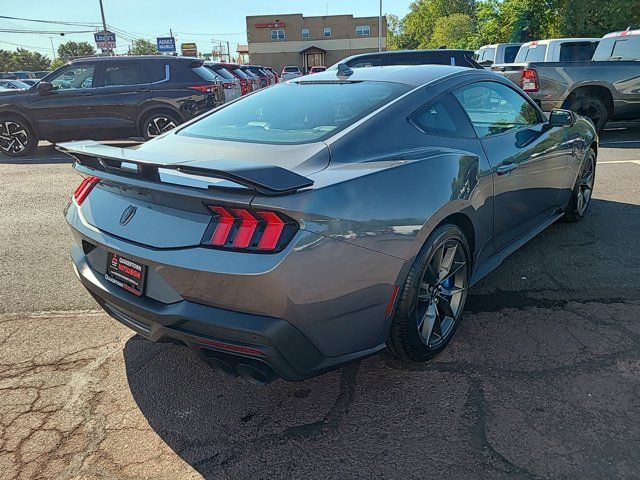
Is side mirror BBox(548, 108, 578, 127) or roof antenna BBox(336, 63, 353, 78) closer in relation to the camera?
roof antenna BBox(336, 63, 353, 78)

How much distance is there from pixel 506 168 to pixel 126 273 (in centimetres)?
242

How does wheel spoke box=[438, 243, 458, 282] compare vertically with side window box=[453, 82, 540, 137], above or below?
below

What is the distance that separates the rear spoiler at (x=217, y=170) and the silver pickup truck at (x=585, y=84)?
8.65 m

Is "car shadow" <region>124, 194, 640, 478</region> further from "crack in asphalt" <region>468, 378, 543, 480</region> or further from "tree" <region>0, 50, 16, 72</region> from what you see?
"tree" <region>0, 50, 16, 72</region>

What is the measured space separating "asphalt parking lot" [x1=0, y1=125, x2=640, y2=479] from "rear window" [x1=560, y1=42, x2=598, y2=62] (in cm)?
1054

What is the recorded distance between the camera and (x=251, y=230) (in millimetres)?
2039

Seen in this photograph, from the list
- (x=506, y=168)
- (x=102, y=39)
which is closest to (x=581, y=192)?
(x=506, y=168)

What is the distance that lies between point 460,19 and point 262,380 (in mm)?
58323

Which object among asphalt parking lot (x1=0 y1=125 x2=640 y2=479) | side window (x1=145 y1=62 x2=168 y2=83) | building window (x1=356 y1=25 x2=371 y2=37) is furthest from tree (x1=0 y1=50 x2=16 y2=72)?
asphalt parking lot (x1=0 y1=125 x2=640 y2=479)

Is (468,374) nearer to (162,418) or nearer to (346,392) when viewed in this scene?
(346,392)

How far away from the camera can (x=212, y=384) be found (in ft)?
9.06

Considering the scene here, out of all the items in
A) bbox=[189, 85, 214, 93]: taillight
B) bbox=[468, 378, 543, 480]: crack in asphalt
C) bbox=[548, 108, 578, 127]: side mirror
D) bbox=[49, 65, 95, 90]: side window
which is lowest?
bbox=[468, 378, 543, 480]: crack in asphalt

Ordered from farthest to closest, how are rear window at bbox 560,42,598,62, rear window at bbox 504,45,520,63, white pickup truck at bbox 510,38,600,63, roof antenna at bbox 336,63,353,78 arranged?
rear window at bbox 504,45,520,63
rear window at bbox 560,42,598,62
white pickup truck at bbox 510,38,600,63
roof antenna at bbox 336,63,353,78

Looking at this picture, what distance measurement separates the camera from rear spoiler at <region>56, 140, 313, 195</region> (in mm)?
1918
